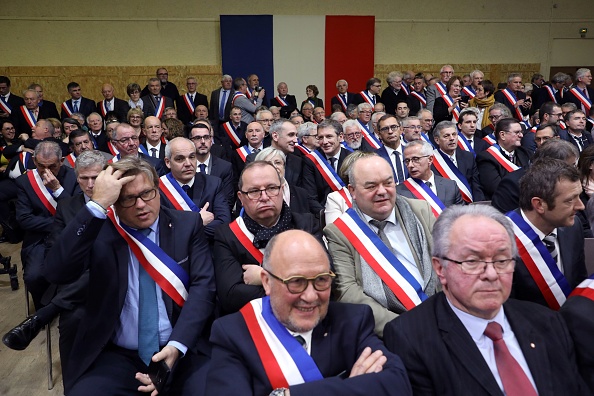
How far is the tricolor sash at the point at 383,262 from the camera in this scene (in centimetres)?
218

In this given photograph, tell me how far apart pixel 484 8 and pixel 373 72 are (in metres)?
2.86

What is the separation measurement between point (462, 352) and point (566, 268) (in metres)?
0.93

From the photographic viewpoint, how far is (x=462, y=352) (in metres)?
1.60

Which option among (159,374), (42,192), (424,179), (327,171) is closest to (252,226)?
(159,374)

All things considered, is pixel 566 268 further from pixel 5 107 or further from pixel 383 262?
pixel 5 107

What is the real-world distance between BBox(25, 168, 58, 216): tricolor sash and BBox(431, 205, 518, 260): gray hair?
2.82m

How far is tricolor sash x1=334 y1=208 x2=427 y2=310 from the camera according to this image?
7.14 ft

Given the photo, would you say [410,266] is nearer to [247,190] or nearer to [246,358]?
[247,190]

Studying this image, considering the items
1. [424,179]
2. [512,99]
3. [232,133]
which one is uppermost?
[512,99]

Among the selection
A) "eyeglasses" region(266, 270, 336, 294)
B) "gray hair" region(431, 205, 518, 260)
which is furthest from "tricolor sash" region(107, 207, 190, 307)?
"gray hair" region(431, 205, 518, 260)

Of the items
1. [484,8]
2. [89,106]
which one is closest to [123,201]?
[89,106]

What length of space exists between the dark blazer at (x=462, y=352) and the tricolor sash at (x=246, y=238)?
0.78m

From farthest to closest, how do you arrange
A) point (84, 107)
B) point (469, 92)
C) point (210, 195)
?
1. point (84, 107)
2. point (469, 92)
3. point (210, 195)

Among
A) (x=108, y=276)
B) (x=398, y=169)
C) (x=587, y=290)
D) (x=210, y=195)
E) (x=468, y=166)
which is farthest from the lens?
(x=398, y=169)
